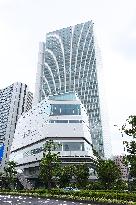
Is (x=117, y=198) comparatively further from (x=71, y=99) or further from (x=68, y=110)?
(x=71, y=99)

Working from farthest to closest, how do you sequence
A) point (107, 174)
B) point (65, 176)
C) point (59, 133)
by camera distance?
point (59, 133), point (65, 176), point (107, 174)

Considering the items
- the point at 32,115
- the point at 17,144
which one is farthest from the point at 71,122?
the point at 17,144

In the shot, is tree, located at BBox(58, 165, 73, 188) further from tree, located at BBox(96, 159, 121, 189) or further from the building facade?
the building facade

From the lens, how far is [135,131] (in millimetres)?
37031

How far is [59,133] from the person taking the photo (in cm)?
9369

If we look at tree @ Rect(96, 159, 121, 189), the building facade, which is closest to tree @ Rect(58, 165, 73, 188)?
tree @ Rect(96, 159, 121, 189)

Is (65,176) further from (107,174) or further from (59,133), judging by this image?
(59,133)

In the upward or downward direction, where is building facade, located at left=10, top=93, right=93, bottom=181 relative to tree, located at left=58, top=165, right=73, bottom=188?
upward

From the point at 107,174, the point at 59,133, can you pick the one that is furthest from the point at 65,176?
the point at 59,133

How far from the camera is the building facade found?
305ft

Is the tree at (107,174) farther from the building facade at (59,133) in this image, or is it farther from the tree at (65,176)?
the building facade at (59,133)

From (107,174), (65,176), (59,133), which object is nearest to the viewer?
(107,174)

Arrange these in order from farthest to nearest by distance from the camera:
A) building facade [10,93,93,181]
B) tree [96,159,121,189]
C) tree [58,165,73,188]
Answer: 1. building facade [10,93,93,181]
2. tree [58,165,73,188]
3. tree [96,159,121,189]

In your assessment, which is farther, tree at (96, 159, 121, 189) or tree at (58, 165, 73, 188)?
tree at (58, 165, 73, 188)
